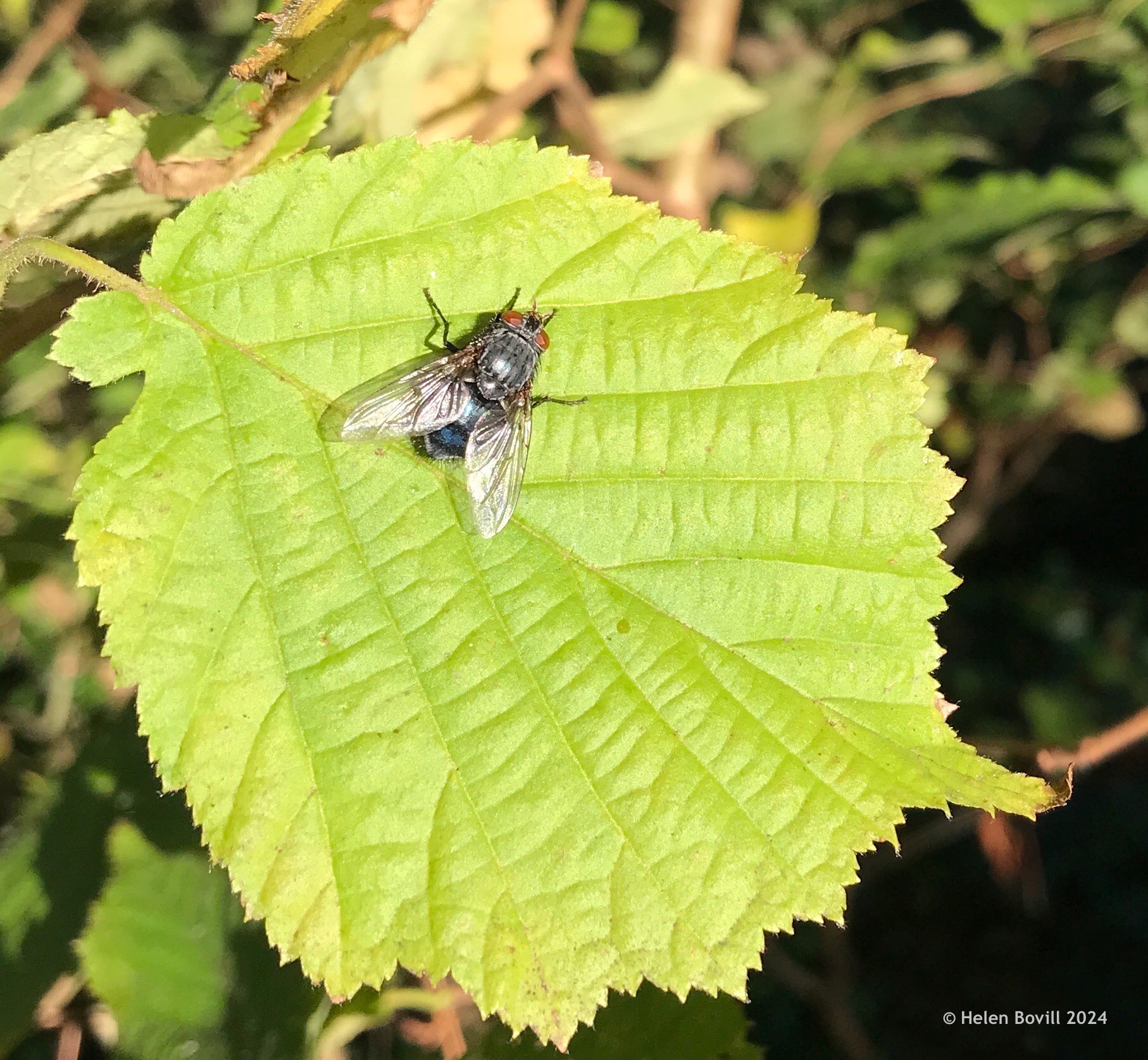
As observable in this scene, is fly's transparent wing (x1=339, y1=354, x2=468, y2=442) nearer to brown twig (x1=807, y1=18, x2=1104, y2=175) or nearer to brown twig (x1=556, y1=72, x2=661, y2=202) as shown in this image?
brown twig (x1=556, y1=72, x2=661, y2=202)

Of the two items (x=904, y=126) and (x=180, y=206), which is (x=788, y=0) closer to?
(x=904, y=126)

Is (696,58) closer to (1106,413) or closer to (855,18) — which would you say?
(855,18)

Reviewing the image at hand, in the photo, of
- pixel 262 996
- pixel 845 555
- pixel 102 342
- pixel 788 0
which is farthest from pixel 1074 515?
pixel 102 342

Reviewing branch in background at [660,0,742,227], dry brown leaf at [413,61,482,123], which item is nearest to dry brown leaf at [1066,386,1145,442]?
branch in background at [660,0,742,227]

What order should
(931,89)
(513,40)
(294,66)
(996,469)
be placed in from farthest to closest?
(996,469) → (931,89) → (513,40) → (294,66)

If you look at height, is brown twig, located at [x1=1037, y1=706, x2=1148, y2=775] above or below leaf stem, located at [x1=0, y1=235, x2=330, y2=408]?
below

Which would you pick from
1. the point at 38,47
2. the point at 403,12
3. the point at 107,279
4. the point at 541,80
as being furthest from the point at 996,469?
the point at 38,47

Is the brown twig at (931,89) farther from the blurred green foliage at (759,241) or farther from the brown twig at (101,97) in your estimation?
the brown twig at (101,97)

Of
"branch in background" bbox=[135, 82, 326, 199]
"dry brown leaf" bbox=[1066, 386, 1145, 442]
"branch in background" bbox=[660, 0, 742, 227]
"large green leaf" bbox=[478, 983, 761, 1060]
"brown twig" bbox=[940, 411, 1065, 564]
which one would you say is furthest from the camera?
"brown twig" bbox=[940, 411, 1065, 564]

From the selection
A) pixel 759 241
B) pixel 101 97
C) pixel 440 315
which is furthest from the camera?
pixel 759 241
